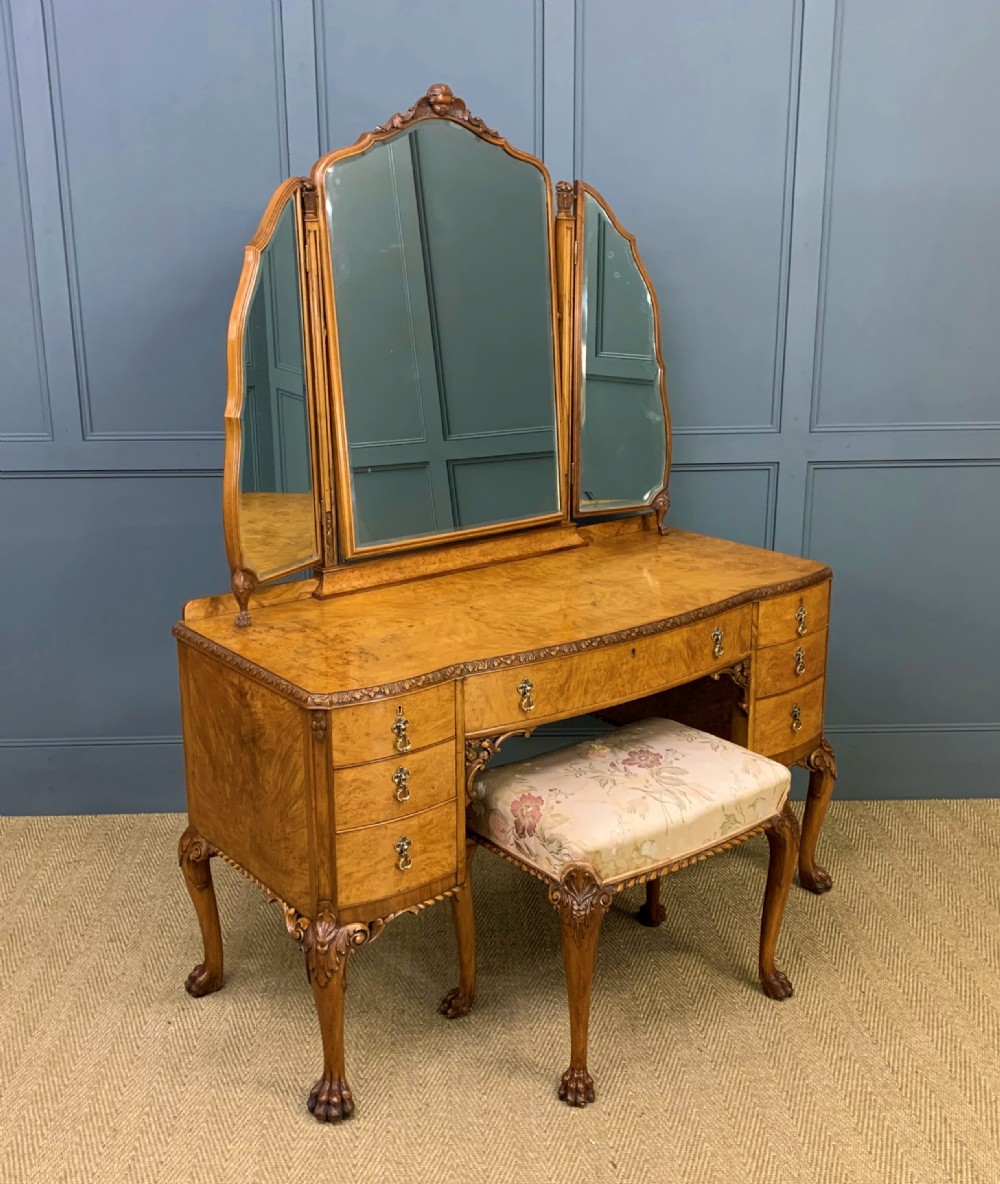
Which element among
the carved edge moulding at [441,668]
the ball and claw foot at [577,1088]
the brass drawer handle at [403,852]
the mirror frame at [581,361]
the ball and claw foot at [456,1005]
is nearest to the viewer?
the carved edge moulding at [441,668]

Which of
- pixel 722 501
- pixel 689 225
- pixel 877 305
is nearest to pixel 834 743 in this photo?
pixel 722 501

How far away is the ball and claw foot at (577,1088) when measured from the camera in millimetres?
1985

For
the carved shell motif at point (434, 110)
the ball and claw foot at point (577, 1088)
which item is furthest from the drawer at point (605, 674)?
the carved shell motif at point (434, 110)

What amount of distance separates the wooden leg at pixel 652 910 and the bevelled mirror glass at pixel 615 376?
84cm

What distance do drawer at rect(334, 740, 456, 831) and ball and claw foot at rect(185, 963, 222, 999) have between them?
722mm

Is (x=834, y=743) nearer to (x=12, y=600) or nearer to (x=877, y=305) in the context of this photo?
(x=877, y=305)

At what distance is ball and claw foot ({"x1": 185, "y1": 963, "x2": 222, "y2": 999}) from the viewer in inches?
89.9

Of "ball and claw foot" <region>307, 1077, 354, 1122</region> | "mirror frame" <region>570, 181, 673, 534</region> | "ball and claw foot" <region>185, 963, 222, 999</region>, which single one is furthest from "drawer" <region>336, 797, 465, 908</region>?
"mirror frame" <region>570, 181, 673, 534</region>

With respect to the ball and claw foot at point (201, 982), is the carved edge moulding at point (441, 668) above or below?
above

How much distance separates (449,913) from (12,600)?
1.32 meters

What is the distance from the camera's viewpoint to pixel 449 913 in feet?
8.50

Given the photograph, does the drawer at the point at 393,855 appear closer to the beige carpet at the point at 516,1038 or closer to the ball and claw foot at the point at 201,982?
the beige carpet at the point at 516,1038

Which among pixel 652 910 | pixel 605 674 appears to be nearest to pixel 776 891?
pixel 652 910

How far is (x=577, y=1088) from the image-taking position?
6.52 feet
